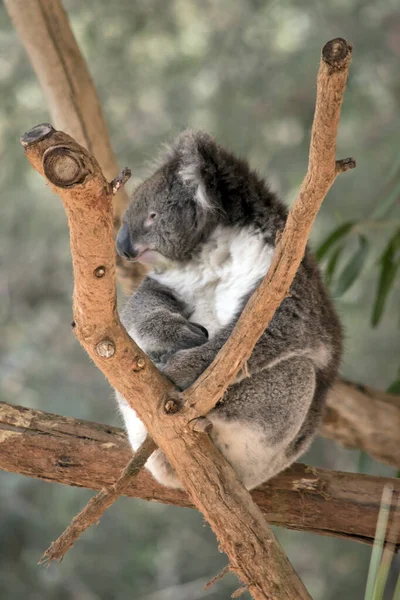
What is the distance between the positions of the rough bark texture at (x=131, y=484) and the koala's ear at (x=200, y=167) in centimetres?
93

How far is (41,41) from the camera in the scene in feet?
11.6

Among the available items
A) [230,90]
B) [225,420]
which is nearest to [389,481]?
[225,420]

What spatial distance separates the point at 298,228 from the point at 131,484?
1.28 metres

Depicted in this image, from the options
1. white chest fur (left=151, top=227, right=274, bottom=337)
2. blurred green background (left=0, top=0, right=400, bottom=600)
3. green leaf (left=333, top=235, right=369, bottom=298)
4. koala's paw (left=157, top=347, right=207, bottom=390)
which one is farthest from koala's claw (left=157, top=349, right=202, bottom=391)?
blurred green background (left=0, top=0, right=400, bottom=600)

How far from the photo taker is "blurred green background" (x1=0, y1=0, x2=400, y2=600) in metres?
5.95

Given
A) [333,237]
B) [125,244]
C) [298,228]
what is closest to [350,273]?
[333,237]

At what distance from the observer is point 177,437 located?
2.11 meters

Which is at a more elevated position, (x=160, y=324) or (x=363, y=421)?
(x=160, y=324)

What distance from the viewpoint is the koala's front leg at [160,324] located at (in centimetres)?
243

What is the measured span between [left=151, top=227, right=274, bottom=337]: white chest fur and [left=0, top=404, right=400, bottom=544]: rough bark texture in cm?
57

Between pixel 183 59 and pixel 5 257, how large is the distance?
103 inches

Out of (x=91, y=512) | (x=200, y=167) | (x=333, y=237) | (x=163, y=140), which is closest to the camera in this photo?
(x=91, y=512)

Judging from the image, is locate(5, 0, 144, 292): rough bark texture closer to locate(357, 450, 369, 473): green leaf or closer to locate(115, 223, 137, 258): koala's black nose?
locate(115, 223, 137, 258): koala's black nose

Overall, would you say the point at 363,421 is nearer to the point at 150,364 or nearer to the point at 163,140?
the point at 150,364
